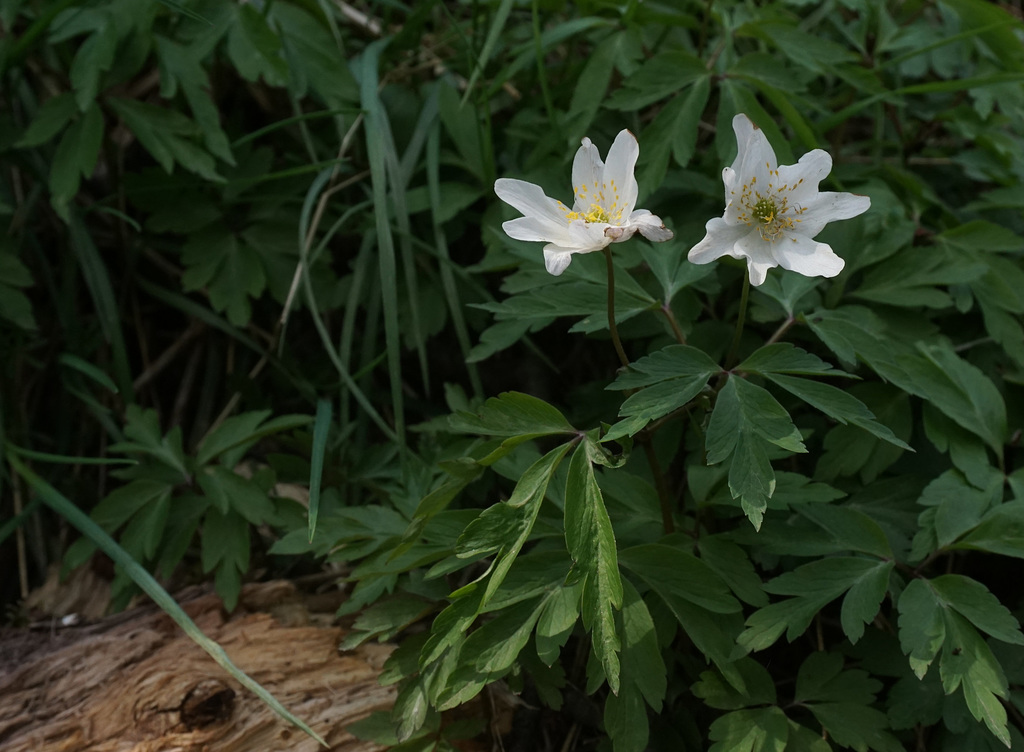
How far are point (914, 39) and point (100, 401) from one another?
3088 millimetres

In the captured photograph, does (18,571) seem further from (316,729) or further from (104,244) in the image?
(316,729)

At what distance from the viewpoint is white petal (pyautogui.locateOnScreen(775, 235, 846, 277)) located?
61.1 inches

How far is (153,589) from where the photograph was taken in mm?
2051

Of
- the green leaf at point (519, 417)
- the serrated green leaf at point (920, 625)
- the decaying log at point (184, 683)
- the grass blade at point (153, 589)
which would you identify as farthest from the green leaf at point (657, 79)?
the grass blade at point (153, 589)

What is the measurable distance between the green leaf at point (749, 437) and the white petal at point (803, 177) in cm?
41

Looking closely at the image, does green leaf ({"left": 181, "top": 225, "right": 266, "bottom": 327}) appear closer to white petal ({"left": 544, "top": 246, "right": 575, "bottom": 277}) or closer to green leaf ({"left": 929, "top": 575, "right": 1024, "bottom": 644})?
white petal ({"left": 544, "top": 246, "right": 575, "bottom": 277})

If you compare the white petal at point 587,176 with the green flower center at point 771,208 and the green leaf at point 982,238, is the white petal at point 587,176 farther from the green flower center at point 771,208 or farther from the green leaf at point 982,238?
the green leaf at point 982,238

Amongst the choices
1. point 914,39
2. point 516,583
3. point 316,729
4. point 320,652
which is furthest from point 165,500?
point 914,39

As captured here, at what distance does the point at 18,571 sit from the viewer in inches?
103

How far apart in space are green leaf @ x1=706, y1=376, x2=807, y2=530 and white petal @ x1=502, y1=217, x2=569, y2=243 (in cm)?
45

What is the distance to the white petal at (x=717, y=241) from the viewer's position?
1.55m

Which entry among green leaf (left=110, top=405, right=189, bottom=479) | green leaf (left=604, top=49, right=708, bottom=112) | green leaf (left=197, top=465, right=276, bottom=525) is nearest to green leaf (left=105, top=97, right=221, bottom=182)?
green leaf (left=110, top=405, right=189, bottom=479)

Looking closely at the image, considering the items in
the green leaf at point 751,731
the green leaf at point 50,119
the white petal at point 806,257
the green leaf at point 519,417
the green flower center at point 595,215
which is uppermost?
the green leaf at point 50,119

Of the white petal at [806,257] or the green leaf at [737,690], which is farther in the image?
the green leaf at [737,690]
